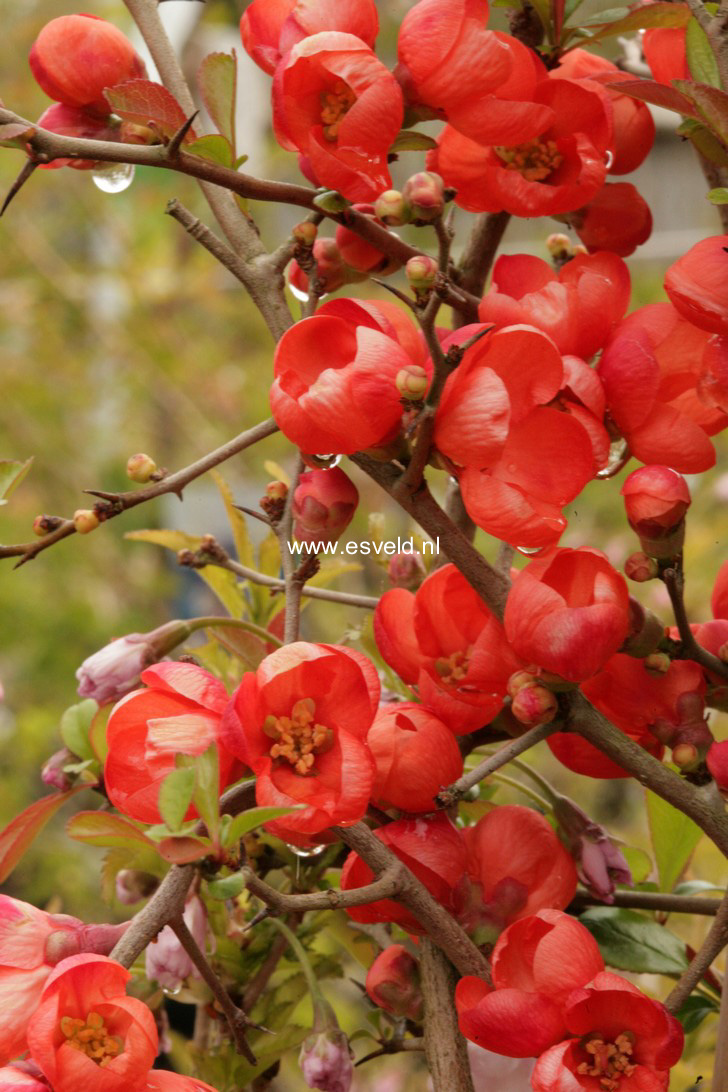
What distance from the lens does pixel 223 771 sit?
35 cm

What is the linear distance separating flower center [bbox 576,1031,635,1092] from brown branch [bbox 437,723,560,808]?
8cm

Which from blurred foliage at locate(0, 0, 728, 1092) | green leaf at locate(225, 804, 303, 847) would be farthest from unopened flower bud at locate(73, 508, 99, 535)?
blurred foliage at locate(0, 0, 728, 1092)

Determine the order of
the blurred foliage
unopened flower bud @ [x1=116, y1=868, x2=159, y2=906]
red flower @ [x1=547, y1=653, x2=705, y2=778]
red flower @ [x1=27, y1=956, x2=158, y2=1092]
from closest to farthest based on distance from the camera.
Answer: red flower @ [x1=27, y1=956, x2=158, y2=1092], red flower @ [x1=547, y1=653, x2=705, y2=778], unopened flower bud @ [x1=116, y1=868, x2=159, y2=906], the blurred foliage

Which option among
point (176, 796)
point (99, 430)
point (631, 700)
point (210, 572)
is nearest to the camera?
point (176, 796)

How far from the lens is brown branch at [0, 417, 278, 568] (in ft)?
1.20

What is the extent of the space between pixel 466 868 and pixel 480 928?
2 centimetres

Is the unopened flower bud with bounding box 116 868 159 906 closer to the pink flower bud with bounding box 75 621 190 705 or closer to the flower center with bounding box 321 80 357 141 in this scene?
the pink flower bud with bounding box 75 621 190 705

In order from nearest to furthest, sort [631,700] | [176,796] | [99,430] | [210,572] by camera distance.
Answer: [176,796], [631,700], [210,572], [99,430]

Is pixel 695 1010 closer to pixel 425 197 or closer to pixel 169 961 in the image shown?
pixel 169 961

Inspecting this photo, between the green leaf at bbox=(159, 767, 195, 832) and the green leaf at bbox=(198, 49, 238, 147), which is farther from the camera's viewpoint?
the green leaf at bbox=(198, 49, 238, 147)

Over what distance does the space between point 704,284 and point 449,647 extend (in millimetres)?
138

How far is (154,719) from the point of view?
34 centimetres

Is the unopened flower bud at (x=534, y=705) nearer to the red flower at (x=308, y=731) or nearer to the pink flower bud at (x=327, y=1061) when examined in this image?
the red flower at (x=308, y=731)

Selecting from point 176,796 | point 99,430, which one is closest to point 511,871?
point 176,796
